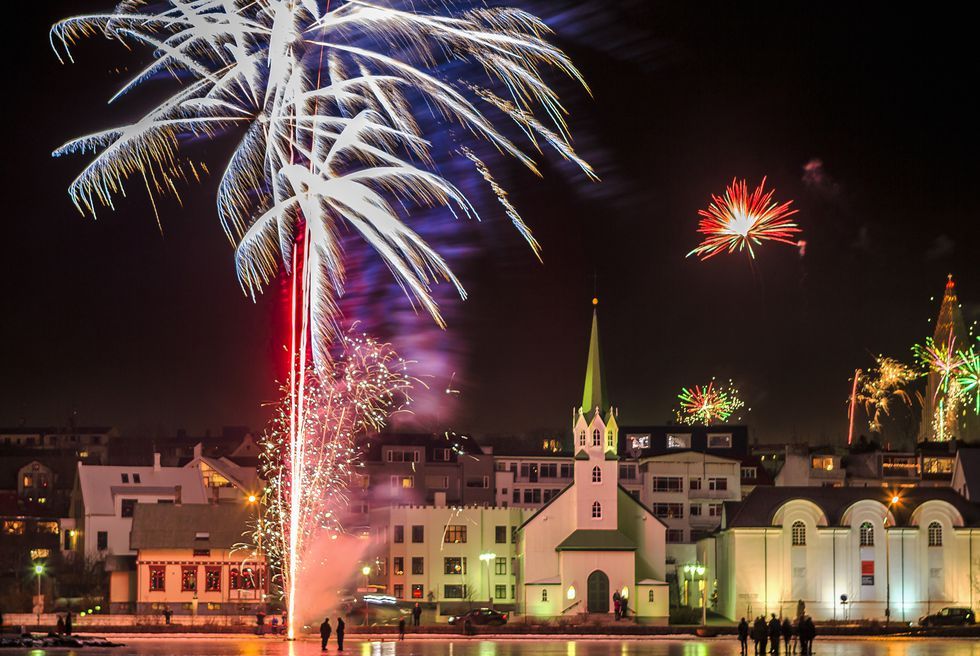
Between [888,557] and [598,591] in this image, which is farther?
[598,591]

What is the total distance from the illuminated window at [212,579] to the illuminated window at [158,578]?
7.49 feet

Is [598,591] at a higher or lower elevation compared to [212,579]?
lower

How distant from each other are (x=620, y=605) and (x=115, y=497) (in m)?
35.5

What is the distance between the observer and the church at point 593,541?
84938mm

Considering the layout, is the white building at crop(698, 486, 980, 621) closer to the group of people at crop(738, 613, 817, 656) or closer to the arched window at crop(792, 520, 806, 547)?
the arched window at crop(792, 520, 806, 547)

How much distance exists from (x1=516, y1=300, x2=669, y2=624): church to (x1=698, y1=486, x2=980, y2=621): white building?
19.2 feet

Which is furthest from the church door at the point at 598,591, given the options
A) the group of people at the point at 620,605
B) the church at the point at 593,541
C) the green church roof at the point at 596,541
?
the green church roof at the point at 596,541

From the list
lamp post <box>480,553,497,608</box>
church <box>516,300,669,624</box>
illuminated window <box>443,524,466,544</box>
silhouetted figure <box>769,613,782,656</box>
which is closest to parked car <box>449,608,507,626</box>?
church <box>516,300,669,624</box>

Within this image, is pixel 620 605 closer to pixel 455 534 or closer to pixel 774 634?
pixel 455 534

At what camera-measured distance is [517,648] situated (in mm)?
53750

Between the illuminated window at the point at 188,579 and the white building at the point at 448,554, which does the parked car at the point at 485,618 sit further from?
the white building at the point at 448,554

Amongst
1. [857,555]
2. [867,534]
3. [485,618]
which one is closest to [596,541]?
[857,555]

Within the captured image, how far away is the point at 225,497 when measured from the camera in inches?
4168

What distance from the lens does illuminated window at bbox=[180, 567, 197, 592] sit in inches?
3211
